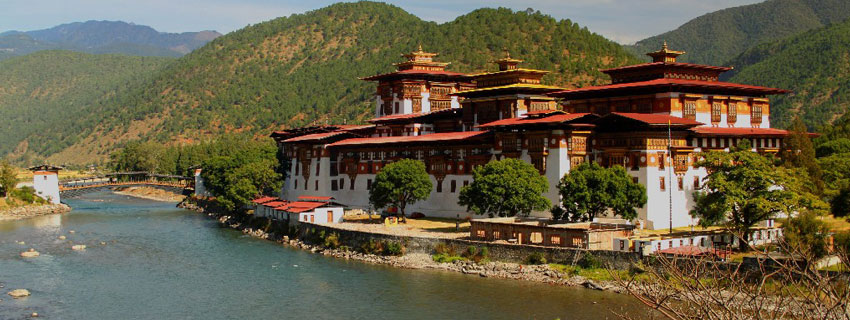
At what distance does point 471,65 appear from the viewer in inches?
6481

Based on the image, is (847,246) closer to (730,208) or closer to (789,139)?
(730,208)

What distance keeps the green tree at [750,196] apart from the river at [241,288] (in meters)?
10.7

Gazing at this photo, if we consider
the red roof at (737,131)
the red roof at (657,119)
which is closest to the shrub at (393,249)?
the red roof at (657,119)

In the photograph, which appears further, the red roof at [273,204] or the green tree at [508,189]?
the red roof at [273,204]

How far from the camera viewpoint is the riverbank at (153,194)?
143800 millimetres

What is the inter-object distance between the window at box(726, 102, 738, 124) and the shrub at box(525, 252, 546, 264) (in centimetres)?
2641

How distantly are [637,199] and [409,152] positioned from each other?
25.5 m

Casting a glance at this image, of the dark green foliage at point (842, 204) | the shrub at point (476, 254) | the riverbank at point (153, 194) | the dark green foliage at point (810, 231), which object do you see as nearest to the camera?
the dark green foliage at point (810, 231)

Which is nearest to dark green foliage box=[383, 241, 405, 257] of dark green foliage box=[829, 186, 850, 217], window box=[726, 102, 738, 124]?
dark green foliage box=[829, 186, 850, 217]

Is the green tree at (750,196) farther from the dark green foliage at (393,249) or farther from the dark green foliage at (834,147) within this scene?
the dark green foliage at (834,147)

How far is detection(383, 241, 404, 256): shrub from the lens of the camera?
6378 centimetres

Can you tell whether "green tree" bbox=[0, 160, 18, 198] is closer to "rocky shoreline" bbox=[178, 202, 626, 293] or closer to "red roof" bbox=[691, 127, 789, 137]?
"rocky shoreline" bbox=[178, 202, 626, 293]

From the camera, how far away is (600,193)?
6097 cm

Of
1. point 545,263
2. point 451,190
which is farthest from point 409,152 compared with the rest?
point 545,263
